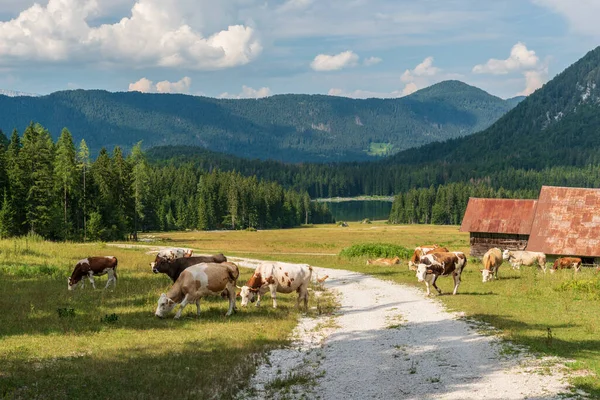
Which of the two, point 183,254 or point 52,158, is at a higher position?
point 52,158

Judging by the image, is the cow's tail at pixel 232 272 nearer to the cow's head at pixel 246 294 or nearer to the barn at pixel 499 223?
the cow's head at pixel 246 294

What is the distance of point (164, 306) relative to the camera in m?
20.6

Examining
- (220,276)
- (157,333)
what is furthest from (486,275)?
(157,333)

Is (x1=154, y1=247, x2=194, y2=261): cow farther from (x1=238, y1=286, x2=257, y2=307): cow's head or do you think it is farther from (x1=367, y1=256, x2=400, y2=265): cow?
(x1=367, y1=256, x2=400, y2=265): cow

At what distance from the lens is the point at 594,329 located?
18688 mm

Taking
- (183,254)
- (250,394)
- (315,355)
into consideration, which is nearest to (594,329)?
(315,355)

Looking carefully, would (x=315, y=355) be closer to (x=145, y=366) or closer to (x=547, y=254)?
(x=145, y=366)

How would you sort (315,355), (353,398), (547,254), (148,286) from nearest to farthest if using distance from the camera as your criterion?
1. (353,398)
2. (315,355)
3. (148,286)
4. (547,254)

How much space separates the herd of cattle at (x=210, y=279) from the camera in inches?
819

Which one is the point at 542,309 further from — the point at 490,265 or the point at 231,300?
the point at 231,300

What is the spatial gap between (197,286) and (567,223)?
1565 inches

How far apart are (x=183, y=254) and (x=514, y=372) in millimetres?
24567

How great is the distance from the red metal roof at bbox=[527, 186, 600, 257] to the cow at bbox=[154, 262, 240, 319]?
35286mm

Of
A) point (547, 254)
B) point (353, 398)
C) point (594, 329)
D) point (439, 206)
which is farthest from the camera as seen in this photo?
point (439, 206)
